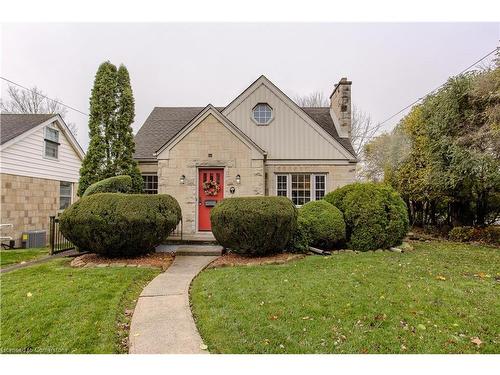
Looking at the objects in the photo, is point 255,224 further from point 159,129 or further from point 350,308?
point 159,129

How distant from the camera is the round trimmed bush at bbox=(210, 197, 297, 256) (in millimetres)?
7328

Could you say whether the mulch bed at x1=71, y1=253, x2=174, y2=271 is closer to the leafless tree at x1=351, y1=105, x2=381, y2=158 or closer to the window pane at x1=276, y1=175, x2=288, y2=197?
the window pane at x1=276, y1=175, x2=288, y2=197

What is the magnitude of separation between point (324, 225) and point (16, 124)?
1334 cm

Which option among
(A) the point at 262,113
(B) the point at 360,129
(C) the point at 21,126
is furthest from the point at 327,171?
(B) the point at 360,129

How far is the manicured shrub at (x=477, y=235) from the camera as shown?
453 inches

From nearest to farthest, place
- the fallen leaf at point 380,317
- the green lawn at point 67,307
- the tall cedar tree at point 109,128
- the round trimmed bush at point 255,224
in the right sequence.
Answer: the green lawn at point 67,307, the fallen leaf at point 380,317, the round trimmed bush at point 255,224, the tall cedar tree at point 109,128

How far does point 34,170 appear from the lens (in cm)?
1195

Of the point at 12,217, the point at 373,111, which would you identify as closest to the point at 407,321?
the point at 12,217

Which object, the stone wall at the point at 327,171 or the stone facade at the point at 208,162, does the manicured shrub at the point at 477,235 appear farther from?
the stone facade at the point at 208,162

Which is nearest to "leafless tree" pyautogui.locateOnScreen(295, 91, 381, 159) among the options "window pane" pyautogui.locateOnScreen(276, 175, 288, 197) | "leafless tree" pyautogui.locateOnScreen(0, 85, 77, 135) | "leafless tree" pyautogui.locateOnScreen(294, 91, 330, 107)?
"leafless tree" pyautogui.locateOnScreen(294, 91, 330, 107)

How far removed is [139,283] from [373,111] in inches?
1141

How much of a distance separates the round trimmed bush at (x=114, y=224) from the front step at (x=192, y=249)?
1.05 meters

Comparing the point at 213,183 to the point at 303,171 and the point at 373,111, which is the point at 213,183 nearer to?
the point at 303,171

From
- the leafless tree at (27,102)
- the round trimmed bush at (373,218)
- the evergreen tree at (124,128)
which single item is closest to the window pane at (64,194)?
the evergreen tree at (124,128)
